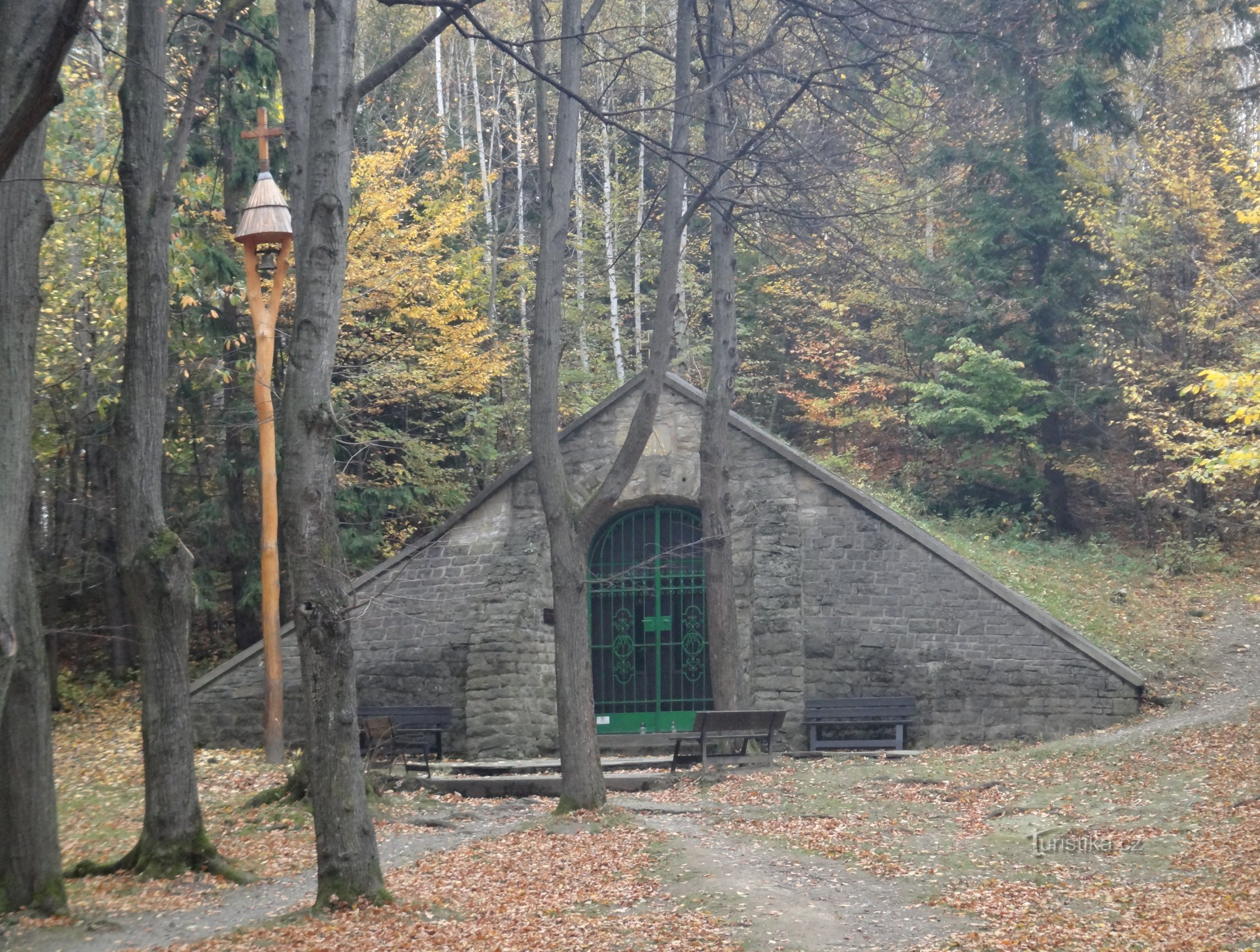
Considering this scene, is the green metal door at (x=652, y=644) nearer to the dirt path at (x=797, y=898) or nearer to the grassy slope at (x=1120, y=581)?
the grassy slope at (x=1120, y=581)

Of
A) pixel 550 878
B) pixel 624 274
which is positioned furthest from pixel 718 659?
pixel 624 274

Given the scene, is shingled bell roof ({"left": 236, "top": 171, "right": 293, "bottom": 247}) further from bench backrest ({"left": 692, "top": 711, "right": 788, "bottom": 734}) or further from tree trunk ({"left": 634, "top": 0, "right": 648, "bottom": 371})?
tree trunk ({"left": 634, "top": 0, "right": 648, "bottom": 371})

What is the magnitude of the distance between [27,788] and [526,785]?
6459 mm

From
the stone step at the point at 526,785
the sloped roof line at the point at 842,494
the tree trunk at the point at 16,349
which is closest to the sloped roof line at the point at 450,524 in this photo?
the sloped roof line at the point at 842,494

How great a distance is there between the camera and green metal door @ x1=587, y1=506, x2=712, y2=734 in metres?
16.3

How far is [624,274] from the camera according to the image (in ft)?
87.9

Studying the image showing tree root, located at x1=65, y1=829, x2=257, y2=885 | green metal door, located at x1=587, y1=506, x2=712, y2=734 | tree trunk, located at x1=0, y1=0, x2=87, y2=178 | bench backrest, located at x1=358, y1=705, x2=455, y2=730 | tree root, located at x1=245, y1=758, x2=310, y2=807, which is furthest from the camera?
green metal door, located at x1=587, y1=506, x2=712, y2=734

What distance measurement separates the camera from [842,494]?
15.8 metres

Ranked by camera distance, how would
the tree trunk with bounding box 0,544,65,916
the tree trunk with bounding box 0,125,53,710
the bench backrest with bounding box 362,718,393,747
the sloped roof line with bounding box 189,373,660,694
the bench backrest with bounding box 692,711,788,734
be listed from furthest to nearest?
the sloped roof line with bounding box 189,373,660,694, the bench backrest with bounding box 362,718,393,747, the bench backrest with bounding box 692,711,788,734, the tree trunk with bounding box 0,544,65,916, the tree trunk with bounding box 0,125,53,710

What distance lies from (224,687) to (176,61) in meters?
8.85

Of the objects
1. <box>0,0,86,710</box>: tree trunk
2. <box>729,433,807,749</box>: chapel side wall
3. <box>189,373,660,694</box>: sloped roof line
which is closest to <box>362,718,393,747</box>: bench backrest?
<box>189,373,660,694</box>: sloped roof line

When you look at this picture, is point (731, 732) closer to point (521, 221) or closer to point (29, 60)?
point (29, 60)

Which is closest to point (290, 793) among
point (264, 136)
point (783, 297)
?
point (264, 136)

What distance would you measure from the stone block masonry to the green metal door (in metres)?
0.83
